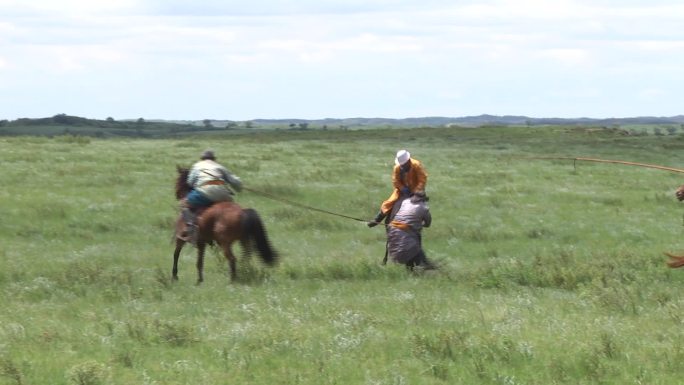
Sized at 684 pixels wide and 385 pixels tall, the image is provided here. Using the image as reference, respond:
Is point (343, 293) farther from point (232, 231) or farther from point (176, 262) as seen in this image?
point (176, 262)

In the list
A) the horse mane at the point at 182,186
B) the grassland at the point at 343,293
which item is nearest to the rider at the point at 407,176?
the grassland at the point at 343,293

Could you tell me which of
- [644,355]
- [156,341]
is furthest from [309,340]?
[644,355]

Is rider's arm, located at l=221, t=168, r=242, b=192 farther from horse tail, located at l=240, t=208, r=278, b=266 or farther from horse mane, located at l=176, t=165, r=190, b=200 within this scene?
horse tail, located at l=240, t=208, r=278, b=266

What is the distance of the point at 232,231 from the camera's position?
46.6ft

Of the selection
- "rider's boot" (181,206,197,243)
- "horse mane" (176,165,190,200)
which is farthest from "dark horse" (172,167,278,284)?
"horse mane" (176,165,190,200)

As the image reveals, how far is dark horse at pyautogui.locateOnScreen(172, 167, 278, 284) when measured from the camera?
552 inches

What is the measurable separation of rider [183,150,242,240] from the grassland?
0.90 meters

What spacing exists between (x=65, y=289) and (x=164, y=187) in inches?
573

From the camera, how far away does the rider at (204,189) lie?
15.0 metres

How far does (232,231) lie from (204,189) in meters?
1.07

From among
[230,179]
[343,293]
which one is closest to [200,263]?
[230,179]

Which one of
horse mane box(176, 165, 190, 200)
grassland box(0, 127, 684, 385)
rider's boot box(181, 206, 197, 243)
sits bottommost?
grassland box(0, 127, 684, 385)

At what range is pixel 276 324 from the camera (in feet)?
34.1

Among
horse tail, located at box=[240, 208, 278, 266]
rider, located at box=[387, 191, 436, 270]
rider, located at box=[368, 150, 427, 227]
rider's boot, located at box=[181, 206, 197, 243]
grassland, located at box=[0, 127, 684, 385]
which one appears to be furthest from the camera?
rider, located at box=[368, 150, 427, 227]
